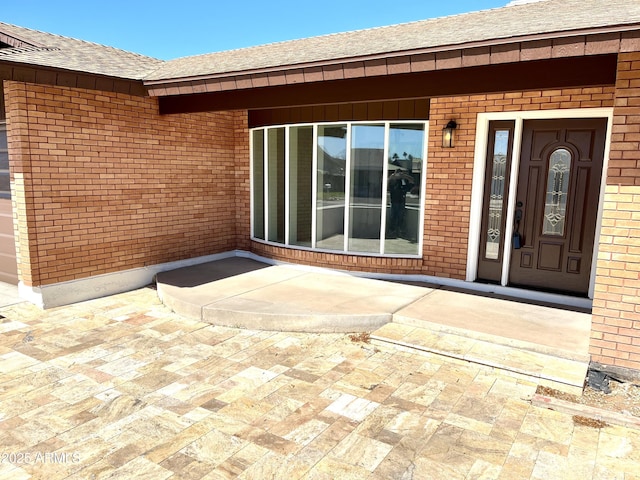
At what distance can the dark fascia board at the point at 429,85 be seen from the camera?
13.9 feet

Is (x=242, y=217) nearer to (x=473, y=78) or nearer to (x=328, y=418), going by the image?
(x=473, y=78)

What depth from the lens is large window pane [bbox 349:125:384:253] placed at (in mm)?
6949

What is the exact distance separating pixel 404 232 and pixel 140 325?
395 cm

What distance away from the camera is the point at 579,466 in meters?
2.89

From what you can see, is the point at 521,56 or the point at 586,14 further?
the point at 586,14

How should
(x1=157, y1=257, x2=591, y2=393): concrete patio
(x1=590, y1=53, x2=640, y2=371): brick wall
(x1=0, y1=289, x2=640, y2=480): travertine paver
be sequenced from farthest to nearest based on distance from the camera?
(x1=157, y1=257, x2=591, y2=393): concrete patio → (x1=590, y1=53, x2=640, y2=371): brick wall → (x1=0, y1=289, x2=640, y2=480): travertine paver

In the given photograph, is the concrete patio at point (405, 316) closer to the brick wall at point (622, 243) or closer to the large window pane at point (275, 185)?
the brick wall at point (622, 243)

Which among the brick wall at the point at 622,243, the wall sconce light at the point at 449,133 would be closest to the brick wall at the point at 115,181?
the wall sconce light at the point at 449,133

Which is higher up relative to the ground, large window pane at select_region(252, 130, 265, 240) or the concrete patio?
large window pane at select_region(252, 130, 265, 240)

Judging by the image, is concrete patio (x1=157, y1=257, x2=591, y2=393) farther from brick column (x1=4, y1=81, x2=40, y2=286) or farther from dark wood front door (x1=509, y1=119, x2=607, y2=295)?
brick column (x1=4, y1=81, x2=40, y2=286)

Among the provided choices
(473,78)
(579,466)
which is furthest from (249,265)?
(579,466)

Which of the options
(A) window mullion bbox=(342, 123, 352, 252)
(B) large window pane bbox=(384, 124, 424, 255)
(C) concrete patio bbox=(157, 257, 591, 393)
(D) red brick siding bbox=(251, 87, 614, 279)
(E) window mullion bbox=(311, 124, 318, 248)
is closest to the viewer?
(C) concrete patio bbox=(157, 257, 591, 393)

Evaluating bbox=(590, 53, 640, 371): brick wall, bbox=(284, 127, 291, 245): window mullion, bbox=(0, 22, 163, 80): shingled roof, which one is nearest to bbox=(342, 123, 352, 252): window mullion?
bbox=(284, 127, 291, 245): window mullion

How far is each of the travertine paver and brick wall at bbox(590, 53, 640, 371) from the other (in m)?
0.81
